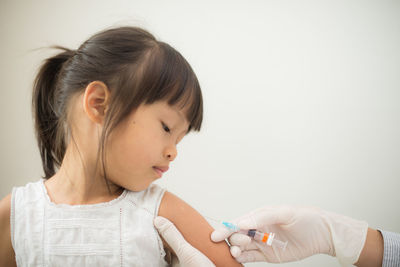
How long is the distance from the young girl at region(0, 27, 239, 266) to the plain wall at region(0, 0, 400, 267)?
526 mm

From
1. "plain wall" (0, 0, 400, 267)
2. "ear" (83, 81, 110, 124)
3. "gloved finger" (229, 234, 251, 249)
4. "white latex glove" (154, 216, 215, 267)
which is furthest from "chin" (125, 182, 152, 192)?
"plain wall" (0, 0, 400, 267)

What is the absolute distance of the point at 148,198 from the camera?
2.91 feet

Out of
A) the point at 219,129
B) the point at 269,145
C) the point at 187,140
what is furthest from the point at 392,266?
the point at 187,140

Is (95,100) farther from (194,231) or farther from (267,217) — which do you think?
(267,217)

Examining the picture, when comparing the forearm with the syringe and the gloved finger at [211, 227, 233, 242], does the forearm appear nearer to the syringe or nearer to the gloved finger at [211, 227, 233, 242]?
the syringe

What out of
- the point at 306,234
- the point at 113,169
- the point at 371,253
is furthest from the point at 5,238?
the point at 371,253

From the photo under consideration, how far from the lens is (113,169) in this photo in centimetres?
83

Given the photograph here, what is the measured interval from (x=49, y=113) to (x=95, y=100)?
12.4 inches

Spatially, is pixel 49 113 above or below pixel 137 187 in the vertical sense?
above

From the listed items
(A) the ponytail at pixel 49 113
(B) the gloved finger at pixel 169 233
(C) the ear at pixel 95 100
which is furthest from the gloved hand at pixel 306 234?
(A) the ponytail at pixel 49 113

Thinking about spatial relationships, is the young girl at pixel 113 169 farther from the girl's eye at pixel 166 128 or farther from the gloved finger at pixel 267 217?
the gloved finger at pixel 267 217

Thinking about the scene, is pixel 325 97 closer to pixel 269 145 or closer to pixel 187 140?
pixel 269 145

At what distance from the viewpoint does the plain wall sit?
1.36 metres

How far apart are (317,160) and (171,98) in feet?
2.97
